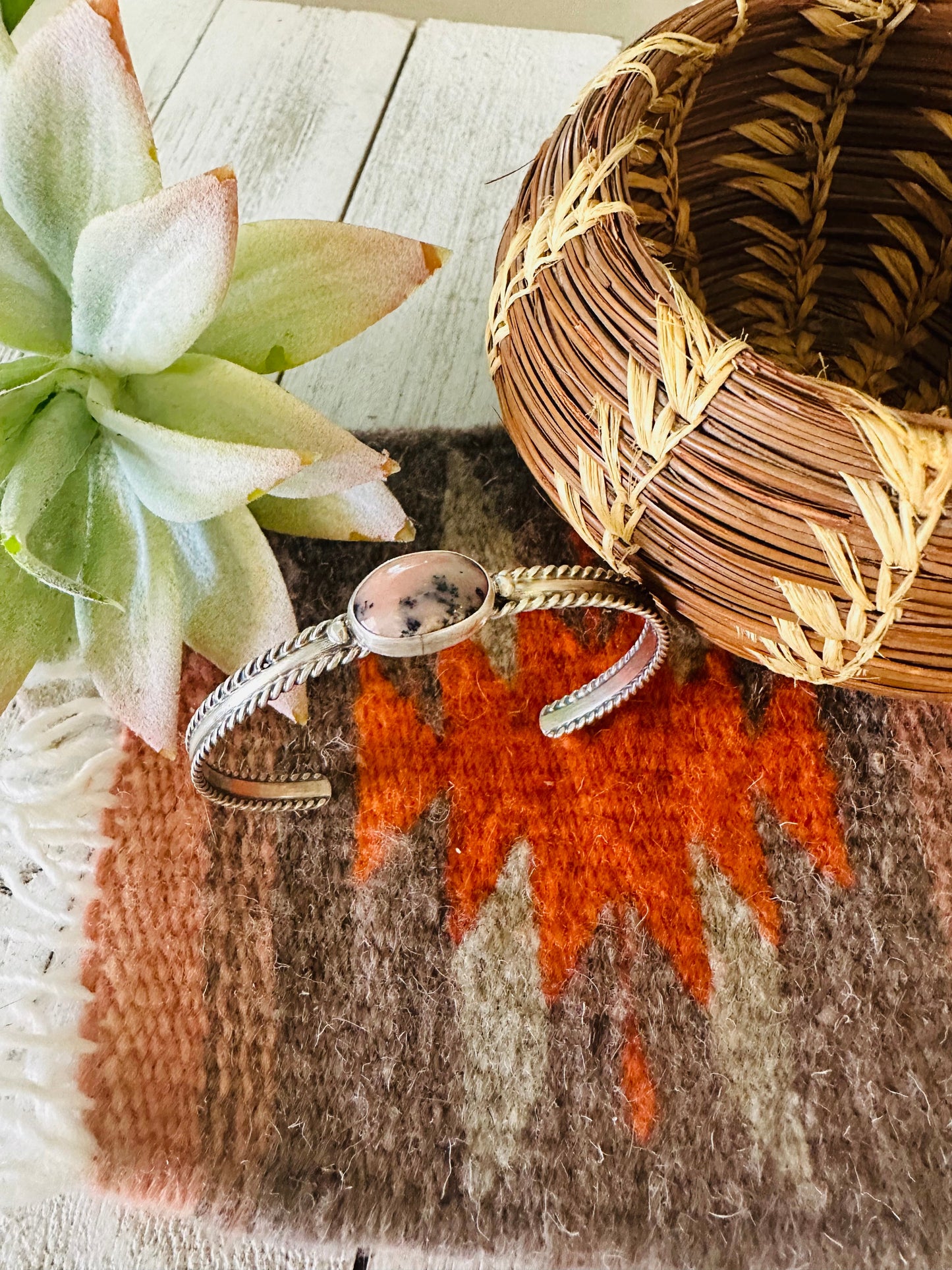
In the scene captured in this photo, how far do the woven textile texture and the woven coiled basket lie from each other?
0.22ft

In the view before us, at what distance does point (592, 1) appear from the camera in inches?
24.0

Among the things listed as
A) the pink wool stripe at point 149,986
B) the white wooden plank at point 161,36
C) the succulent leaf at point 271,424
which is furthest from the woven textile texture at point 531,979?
the white wooden plank at point 161,36

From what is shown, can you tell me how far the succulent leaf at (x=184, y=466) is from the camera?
22 centimetres

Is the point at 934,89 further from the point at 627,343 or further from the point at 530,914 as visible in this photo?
the point at 530,914

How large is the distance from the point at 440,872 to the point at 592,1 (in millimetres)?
557

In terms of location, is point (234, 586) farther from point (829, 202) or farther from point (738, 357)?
point (829, 202)

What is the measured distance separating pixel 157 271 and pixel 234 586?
0.09m

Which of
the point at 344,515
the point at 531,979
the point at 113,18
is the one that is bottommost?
the point at 531,979

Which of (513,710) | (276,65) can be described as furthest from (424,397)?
(276,65)

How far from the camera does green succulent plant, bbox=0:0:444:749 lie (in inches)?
9.2

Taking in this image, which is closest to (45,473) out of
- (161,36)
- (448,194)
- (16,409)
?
(16,409)

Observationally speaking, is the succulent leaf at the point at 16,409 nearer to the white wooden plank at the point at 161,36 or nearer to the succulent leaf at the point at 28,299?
the succulent leaf at the point at 28,299

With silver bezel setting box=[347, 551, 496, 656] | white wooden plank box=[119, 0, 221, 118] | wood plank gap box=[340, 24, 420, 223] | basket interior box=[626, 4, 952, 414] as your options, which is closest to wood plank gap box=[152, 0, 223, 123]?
white wooden plank box=[119, 0, 221, 118]

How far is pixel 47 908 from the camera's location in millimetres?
295
